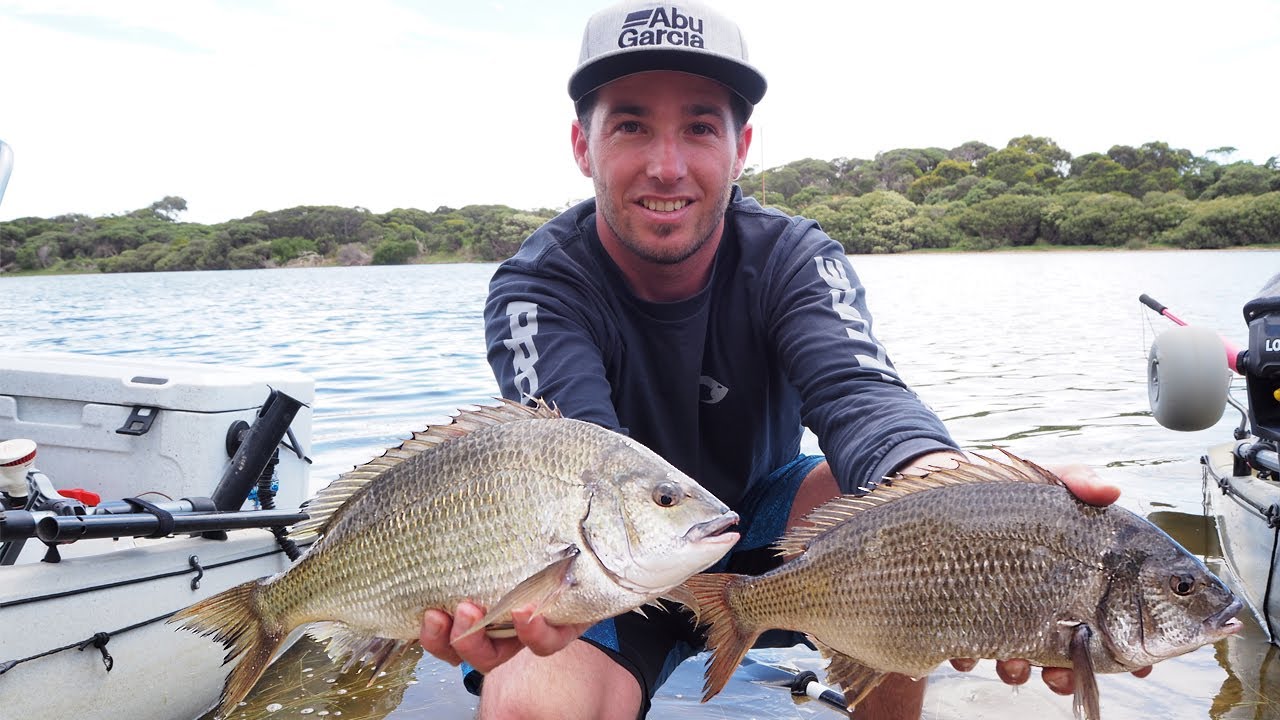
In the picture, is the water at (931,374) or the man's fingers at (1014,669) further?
the water at (931,374)

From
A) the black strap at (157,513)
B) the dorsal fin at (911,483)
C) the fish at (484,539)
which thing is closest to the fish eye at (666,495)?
the fish at (484,539)

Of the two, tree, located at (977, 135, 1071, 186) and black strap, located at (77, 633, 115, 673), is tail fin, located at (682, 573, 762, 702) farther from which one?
tree, located at (977, 135, 1071, 186)

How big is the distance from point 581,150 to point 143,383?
2618 mm

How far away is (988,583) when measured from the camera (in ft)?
6.86

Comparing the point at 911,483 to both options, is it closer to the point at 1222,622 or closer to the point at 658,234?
the point at 1222,622

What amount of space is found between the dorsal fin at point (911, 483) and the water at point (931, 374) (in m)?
2.27

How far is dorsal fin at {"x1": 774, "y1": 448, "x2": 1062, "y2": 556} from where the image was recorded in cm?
221

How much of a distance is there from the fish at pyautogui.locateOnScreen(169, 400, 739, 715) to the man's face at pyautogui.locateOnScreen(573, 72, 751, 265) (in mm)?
1117

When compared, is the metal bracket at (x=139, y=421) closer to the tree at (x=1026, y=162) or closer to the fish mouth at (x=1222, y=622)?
the fish mouth at (x=1222, y=622)

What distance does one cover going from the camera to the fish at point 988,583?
2.01 metres

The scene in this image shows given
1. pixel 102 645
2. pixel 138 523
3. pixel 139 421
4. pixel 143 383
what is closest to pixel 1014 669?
pixel 138 523

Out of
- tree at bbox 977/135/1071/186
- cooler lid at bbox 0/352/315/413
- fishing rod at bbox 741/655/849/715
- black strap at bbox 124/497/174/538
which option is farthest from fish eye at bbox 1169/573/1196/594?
tree at bbox 977/135/1071/186

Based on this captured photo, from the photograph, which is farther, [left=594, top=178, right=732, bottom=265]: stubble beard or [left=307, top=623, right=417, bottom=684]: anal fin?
[left=594, top=178, right=732, bottom=265]: stubble beard

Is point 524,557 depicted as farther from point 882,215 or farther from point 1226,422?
point 882,215
